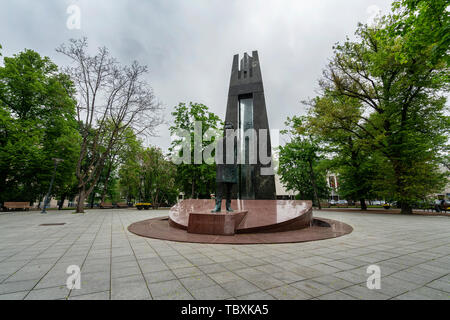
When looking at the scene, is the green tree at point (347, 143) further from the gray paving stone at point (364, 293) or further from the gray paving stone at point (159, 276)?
the gray paving stone at point (159, 276)

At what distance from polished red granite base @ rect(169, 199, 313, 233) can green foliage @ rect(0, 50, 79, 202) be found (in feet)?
54.0

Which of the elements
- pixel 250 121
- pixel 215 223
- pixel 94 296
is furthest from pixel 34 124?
pixel 94 296

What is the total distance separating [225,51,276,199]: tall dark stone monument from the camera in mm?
10859

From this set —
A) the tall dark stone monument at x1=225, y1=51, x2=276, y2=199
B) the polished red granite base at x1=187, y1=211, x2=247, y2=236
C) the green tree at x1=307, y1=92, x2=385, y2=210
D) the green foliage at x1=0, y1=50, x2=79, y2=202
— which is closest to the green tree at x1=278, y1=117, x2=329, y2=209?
the green tree at x1=307, y1=92, x2=385, y2=210

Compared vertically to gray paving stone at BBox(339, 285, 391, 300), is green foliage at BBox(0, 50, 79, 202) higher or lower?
higher

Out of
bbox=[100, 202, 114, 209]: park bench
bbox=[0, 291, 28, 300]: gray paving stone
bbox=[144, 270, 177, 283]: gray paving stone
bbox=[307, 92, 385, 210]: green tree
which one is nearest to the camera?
bbox=[0, 291, 28, 300]: gray paving stone

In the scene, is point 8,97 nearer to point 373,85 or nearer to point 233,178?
point 233,178

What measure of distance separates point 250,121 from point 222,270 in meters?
9.72

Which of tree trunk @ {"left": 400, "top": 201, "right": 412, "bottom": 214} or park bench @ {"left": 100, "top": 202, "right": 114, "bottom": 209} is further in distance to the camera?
park bench @ {"left": 100, "top": 202, "right": 114, "bottom": 209}

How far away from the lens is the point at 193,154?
72.2 feet

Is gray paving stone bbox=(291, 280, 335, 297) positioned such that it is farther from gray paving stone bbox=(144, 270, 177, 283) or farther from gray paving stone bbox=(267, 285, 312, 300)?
gray paving stone bbox=(144, 270, 177, 283)
